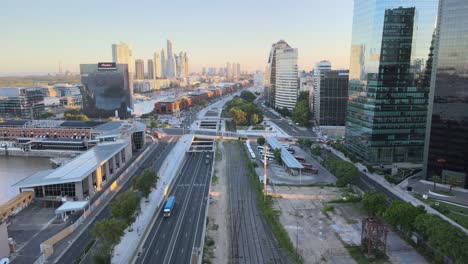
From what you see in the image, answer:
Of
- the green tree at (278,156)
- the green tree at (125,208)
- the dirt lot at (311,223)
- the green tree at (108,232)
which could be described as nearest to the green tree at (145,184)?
the green tree at (125,208)

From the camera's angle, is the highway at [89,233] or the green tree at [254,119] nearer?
the highway at [89,233]

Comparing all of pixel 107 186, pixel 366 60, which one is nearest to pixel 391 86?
pixel 366 60

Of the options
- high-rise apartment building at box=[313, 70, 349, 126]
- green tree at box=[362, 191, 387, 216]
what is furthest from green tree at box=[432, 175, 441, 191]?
high-rise apartment building at box=[313, 70, 349, 126]

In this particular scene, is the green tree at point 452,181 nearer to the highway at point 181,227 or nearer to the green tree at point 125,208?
the highway at point 181,227

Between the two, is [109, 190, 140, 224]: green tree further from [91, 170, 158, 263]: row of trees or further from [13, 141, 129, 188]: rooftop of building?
[13, 141, 129, 188]: rooftop of building

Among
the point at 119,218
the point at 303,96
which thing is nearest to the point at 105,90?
the point at 303,96

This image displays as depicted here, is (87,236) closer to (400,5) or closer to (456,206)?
(456,206)
